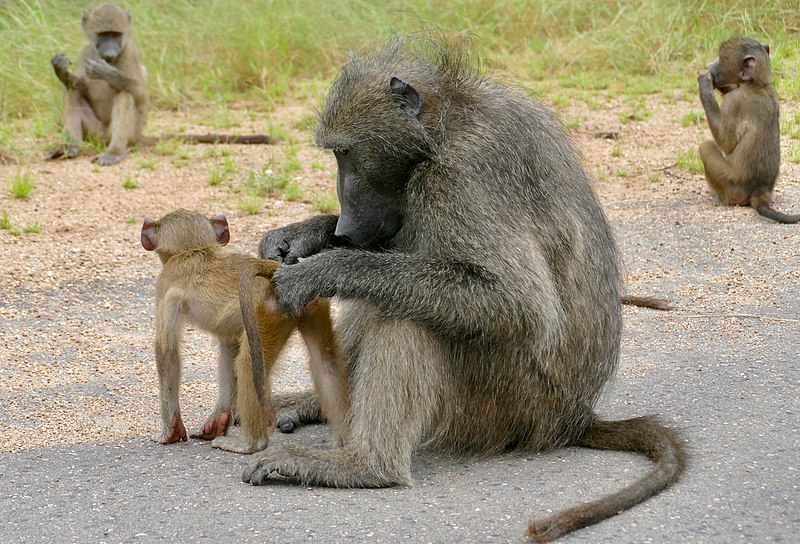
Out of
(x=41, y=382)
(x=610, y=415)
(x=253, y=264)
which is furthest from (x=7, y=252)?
(x=610, y=415)

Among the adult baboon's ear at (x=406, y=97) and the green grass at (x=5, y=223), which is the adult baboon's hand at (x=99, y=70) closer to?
the green grass at (x=5, y=223)

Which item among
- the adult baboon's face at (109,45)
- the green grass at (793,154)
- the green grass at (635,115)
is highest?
the adult baboon's face at (109,45)

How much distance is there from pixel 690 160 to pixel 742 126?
2.77 feet

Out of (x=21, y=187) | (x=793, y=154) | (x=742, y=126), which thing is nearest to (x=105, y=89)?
(x=21, y=187)

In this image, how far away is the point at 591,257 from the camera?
3.59 meters

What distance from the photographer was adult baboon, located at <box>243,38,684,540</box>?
10.8 feet

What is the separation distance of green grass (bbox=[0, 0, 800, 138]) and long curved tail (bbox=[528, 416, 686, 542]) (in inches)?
239

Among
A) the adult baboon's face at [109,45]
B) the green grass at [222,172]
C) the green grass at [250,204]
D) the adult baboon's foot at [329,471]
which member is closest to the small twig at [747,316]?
the adult baboon's foot at [329,471]

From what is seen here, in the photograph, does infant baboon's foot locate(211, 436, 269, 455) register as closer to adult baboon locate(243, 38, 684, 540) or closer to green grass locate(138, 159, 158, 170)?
adult baboon locate(243, 38, 684, 540)

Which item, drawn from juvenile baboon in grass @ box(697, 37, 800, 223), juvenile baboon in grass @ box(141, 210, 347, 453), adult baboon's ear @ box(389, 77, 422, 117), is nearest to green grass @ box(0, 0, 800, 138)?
juvenile baboon in grass @ box(697, 37, 800, 223)

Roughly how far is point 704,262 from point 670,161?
2.36m

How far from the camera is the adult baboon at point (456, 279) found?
10.8 feet

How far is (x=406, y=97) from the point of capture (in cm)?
355

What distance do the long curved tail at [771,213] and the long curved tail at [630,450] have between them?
3.59 m
